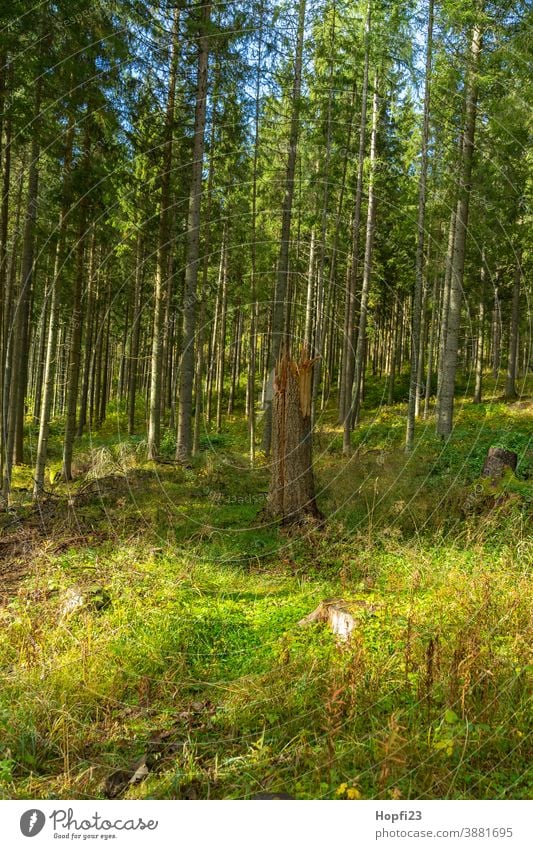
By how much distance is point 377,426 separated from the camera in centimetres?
2230

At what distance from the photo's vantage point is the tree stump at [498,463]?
410 inches

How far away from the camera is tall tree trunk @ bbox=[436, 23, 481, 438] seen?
14195 mm

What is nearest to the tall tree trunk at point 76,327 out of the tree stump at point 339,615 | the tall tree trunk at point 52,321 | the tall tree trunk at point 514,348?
the tall tree trunk at point 52,321

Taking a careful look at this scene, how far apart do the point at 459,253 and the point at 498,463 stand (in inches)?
289

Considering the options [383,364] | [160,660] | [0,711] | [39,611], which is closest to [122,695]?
[160,660]

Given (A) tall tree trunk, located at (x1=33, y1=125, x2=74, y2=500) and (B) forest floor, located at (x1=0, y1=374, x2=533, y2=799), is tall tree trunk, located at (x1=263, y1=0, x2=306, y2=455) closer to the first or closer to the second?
(A) tall tree trunk, located at (x1=33, y1=125, x2=74, y2=500)

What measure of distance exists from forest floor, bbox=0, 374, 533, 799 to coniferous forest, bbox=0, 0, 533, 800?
32 millimetres

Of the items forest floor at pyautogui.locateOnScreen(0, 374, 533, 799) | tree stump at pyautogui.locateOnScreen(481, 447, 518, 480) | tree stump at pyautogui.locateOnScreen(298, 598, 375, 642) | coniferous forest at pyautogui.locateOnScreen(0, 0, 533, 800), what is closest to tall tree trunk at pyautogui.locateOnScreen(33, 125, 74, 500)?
coniferous forest at pyautogui.locateOnScreen(0, 0, 533, 800)

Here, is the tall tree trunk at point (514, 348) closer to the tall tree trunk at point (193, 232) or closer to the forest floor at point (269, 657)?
the forest floor at point (269, 657)

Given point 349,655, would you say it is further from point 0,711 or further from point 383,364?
point 383,364

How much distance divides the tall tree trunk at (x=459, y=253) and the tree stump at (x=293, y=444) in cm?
759

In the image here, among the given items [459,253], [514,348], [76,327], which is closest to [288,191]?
[459,253]

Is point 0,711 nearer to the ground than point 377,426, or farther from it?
nearer to the ground

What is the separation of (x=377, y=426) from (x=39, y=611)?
1822 centimetres
